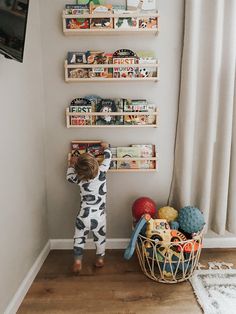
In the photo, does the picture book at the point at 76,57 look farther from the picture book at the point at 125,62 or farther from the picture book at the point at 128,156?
the picture book at the point at 128,156

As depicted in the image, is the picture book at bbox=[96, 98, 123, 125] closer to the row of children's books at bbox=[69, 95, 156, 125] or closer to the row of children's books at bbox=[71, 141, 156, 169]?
the row of children's books at bbox=[69, 95, 156, 125]

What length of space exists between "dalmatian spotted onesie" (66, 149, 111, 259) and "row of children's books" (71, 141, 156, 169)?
0.43 ft

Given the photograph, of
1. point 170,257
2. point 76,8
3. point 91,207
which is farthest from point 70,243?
point 76,8

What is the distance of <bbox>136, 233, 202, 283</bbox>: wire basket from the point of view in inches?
81.3

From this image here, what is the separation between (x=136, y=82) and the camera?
237cm

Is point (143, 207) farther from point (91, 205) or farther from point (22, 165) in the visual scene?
point (22, 165)

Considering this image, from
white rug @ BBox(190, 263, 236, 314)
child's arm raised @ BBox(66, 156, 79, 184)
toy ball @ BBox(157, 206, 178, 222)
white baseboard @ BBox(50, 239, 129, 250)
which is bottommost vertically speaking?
white rug @ BBox(190, 263, 236, 314)

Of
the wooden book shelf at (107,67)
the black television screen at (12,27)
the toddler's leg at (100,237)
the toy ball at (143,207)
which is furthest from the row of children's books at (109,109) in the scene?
the black television screen at (12,27)

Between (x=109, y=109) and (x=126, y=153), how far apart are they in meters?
0.34

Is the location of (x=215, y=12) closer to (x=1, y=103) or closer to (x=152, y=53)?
(x=152, y=53)

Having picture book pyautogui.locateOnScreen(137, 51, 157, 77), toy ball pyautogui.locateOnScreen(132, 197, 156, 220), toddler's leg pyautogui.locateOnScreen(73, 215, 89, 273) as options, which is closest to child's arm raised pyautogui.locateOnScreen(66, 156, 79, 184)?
toddler's leg pyautogui.locateOnScreen(73, 215, 89, 273)

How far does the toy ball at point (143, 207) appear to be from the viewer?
89.8 inches

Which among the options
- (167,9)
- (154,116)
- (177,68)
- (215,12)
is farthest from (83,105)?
(215,12)

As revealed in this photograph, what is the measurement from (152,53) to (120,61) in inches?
9.4
